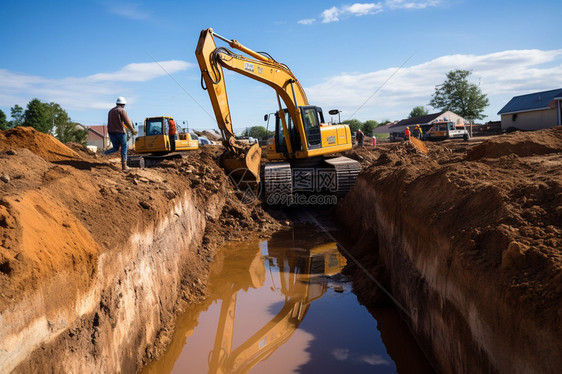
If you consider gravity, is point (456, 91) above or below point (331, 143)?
above

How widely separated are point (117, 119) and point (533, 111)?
40866 mm

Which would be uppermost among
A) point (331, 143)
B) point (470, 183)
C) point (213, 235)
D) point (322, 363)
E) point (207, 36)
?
point (207, 36)

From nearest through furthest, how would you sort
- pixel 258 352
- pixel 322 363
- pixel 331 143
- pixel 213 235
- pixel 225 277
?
pixel 322 363, pixel 258 352, pixel 225 277, pixel 213 235, pixel 331 143

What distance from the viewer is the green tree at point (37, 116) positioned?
39506 mm

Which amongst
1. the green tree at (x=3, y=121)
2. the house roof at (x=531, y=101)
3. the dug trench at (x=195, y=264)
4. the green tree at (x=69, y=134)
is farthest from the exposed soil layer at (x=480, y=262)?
the green tree at (x=3, y=121)

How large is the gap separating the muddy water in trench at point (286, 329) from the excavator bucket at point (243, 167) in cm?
533

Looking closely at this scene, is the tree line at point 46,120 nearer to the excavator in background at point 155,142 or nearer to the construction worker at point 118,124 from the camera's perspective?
the excavator in background at point 155,142

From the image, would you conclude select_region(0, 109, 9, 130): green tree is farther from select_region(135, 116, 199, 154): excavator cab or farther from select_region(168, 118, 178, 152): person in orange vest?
select_region(168, 118, 178, 152): person in orange vest

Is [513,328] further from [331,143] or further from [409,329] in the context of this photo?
[331,143]

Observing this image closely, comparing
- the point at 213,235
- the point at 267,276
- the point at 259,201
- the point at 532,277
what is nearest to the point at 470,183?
the point at 532,277

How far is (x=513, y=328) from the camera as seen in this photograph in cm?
311

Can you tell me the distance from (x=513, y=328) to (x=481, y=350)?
58 cm

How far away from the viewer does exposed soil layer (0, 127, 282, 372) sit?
342 centimetres

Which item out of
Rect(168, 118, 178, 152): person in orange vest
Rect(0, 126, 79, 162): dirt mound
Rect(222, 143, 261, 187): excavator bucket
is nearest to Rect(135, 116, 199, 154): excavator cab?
Rect(168, 118, 178, 152): person in orange vest
